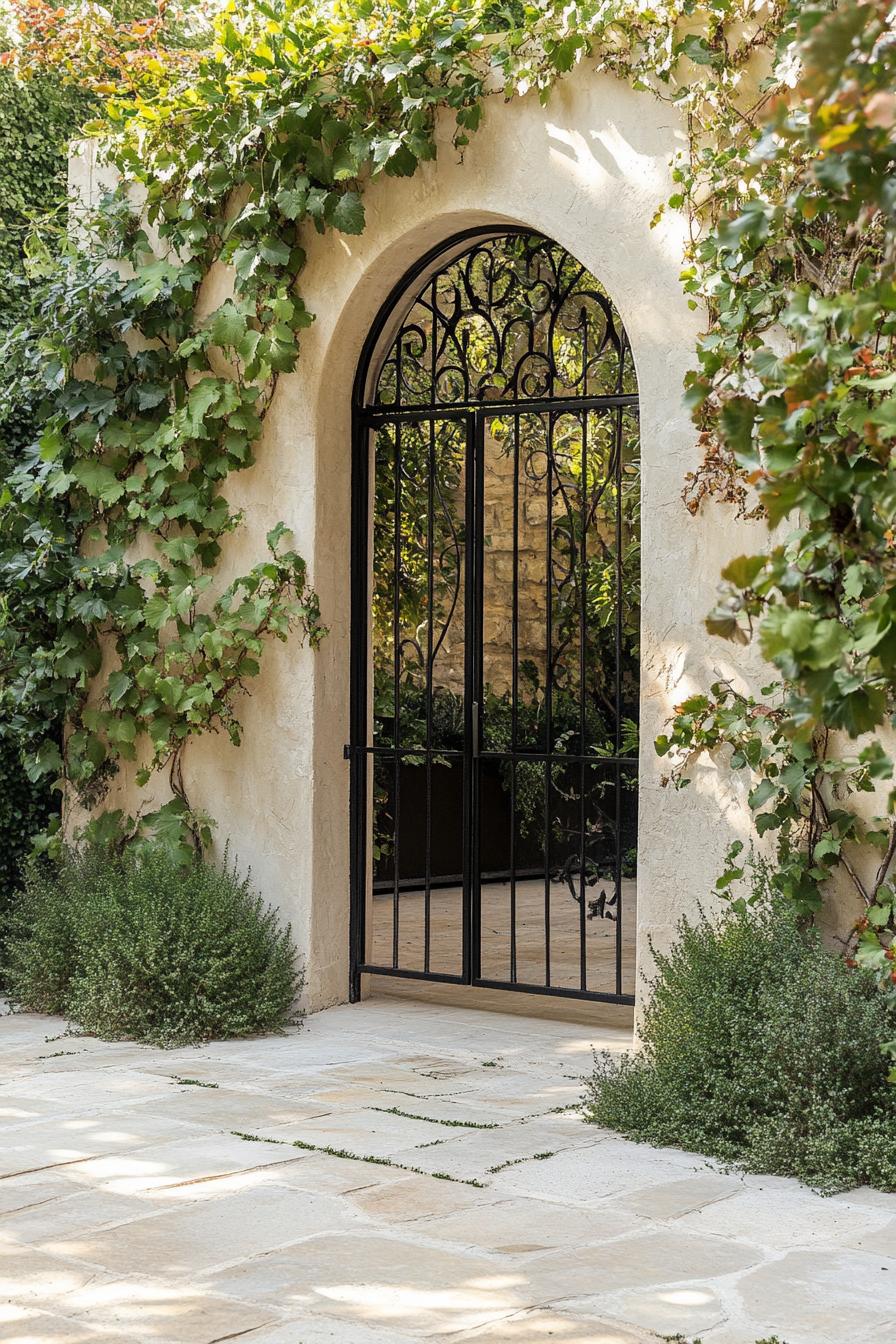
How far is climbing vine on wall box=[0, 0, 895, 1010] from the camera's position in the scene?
194 inches

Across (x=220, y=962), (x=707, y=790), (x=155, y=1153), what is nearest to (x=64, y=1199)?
(x=155, y=1153)

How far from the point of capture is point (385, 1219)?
3916 mm

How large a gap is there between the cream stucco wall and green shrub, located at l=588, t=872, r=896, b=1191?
0.55 m

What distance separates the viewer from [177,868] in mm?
6531

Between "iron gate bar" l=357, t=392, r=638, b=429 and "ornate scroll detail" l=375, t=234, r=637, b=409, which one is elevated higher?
"ornate scroll detail" l=375, t=234, r=637, b=409

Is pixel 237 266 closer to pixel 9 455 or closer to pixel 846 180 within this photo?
pixel 9 455

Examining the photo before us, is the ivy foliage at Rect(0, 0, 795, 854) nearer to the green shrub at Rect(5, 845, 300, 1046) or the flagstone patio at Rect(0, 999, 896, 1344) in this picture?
the green shrub at Rect(5, 845, 300, 1046)

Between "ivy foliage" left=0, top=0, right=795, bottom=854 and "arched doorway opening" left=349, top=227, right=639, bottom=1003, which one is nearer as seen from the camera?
"ivy foliage" left=0, top=0, right=795, bottom=854

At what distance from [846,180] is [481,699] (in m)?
4.58

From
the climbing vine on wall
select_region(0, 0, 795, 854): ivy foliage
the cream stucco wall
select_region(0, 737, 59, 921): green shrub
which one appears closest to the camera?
the climbing vine on wall

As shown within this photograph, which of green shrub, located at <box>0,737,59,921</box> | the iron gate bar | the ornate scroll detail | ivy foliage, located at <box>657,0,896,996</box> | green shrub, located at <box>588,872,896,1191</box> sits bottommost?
green shrub, located at <box>588,872,896,1191</box>

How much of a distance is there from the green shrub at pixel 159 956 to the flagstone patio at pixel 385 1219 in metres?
0.35

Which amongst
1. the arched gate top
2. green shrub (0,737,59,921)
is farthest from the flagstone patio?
the arched gate top

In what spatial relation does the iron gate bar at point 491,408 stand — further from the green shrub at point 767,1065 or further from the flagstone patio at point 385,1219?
the flagstone patio at point 385,1219
